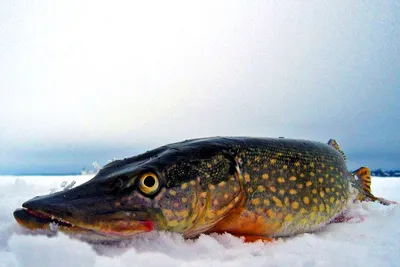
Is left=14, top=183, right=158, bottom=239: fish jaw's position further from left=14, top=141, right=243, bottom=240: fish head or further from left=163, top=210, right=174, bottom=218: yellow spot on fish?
left=163, top=210, right=174, bottom=218: yellow spot on fish

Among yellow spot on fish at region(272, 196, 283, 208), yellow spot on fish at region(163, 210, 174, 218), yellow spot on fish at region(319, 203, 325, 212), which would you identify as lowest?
yellow spot on fish at region(319, 203, 325, 212)

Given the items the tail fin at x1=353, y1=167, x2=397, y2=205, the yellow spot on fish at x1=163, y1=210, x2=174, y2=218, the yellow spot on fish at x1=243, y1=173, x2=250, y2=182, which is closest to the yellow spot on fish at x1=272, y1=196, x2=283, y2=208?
the yellow spot on fish at x1=243, y1=173, x2=250, y2=182

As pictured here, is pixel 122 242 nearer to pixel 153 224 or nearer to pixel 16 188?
pixel 153 224

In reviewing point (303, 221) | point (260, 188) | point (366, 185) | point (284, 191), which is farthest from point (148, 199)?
point (366, 185)

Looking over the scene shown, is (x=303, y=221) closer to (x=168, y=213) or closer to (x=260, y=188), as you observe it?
(x=260, y=188)

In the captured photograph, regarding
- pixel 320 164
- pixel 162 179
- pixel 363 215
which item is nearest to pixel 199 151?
pixel 162 179

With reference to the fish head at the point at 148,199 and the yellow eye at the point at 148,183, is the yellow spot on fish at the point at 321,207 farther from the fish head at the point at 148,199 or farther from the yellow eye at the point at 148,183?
the yellow eye at the point at 148,183

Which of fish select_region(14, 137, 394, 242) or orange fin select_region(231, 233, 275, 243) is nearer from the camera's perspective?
fish select_region(14, 137, 394, 242)

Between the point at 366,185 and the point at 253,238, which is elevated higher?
the point at 253,238
